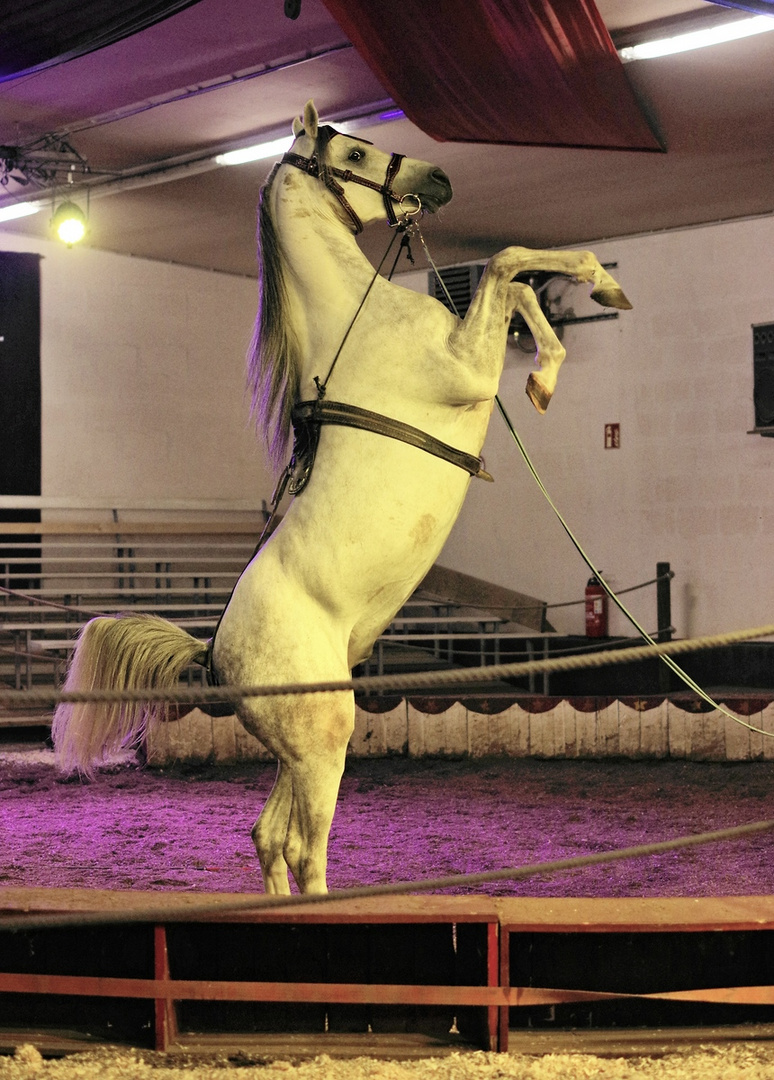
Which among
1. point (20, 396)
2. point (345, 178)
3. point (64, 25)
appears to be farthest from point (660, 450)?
point (345, 178)

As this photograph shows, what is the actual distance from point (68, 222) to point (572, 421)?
488cm

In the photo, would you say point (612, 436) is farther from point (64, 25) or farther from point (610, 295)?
point (610, 295)

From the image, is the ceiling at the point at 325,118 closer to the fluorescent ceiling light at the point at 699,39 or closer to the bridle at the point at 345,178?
the fluorescent ceiling light at the point at 699,39

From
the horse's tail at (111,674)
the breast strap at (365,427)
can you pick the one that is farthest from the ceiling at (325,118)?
the horse's tail at (111,674)

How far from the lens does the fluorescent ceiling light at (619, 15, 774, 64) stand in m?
5.52

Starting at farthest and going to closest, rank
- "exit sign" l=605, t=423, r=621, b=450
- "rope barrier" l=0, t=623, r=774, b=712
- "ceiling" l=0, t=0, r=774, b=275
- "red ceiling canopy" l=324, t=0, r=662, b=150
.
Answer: "exit sign" l=605, t=423, r=621, b=450 < "ceiling" l=0, t=0, r=774, b=275 < "red ceiling canopy" l=324, t=0, r=662, b=150 < "rope barrier" l=0, t=623, r=774, b=712

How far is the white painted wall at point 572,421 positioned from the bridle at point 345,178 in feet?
19.4

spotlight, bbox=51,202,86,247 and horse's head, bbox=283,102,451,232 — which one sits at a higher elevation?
spotlight, bbox=51,202,86,247

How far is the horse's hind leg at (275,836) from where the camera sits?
119 inches

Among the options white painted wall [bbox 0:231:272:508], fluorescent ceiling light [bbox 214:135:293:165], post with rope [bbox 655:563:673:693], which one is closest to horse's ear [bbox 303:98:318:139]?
fluorescent ceiling light [bbox 214:135:293:165]

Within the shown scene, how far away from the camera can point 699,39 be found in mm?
5672

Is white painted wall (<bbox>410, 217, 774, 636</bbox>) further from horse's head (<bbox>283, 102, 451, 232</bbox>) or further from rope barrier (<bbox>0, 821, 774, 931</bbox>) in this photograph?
rope barrier (<bbox>0, 821, 774, 931</bbox>)

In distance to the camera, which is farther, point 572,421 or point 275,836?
point 572,421

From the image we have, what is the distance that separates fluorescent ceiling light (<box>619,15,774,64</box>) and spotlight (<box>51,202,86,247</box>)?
449 centimetres
